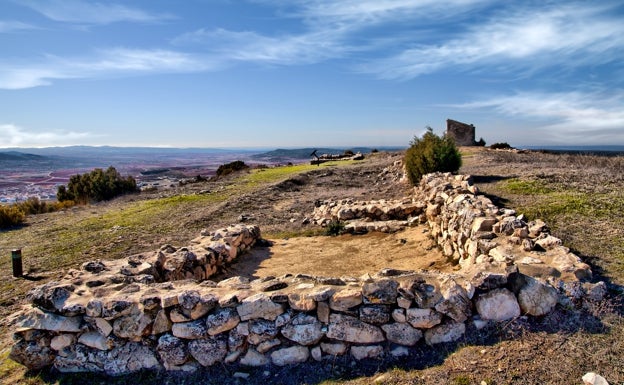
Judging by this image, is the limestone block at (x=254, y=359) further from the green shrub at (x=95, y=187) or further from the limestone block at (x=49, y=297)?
the green shrub at (x=95, y=187)

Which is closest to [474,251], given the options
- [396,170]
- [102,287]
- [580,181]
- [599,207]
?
[599,207]

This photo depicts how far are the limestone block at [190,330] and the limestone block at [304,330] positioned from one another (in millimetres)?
923

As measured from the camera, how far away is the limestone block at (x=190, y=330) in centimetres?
461

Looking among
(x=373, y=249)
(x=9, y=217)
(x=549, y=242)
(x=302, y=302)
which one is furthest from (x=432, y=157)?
(x=9, y=217)

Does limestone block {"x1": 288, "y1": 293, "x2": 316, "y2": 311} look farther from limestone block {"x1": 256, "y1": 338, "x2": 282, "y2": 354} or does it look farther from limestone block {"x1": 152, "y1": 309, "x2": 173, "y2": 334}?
limestone block {"x1": 152, "y1": 309, "x2": 173, "y2": 334}

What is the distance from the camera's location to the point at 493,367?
12.8ft

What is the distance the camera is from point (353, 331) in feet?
14.6

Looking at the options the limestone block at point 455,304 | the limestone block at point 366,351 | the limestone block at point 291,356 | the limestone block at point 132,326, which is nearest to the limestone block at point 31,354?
the limestone block at point 132,326

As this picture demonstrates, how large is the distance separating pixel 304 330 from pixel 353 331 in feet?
1.77

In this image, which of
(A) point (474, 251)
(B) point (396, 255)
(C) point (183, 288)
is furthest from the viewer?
(B) point (396, 255)

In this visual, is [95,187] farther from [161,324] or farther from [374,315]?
[374,315]

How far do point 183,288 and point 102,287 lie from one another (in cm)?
109

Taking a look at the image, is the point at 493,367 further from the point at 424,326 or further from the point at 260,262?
the point at 260,262

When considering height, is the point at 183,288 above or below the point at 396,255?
above
